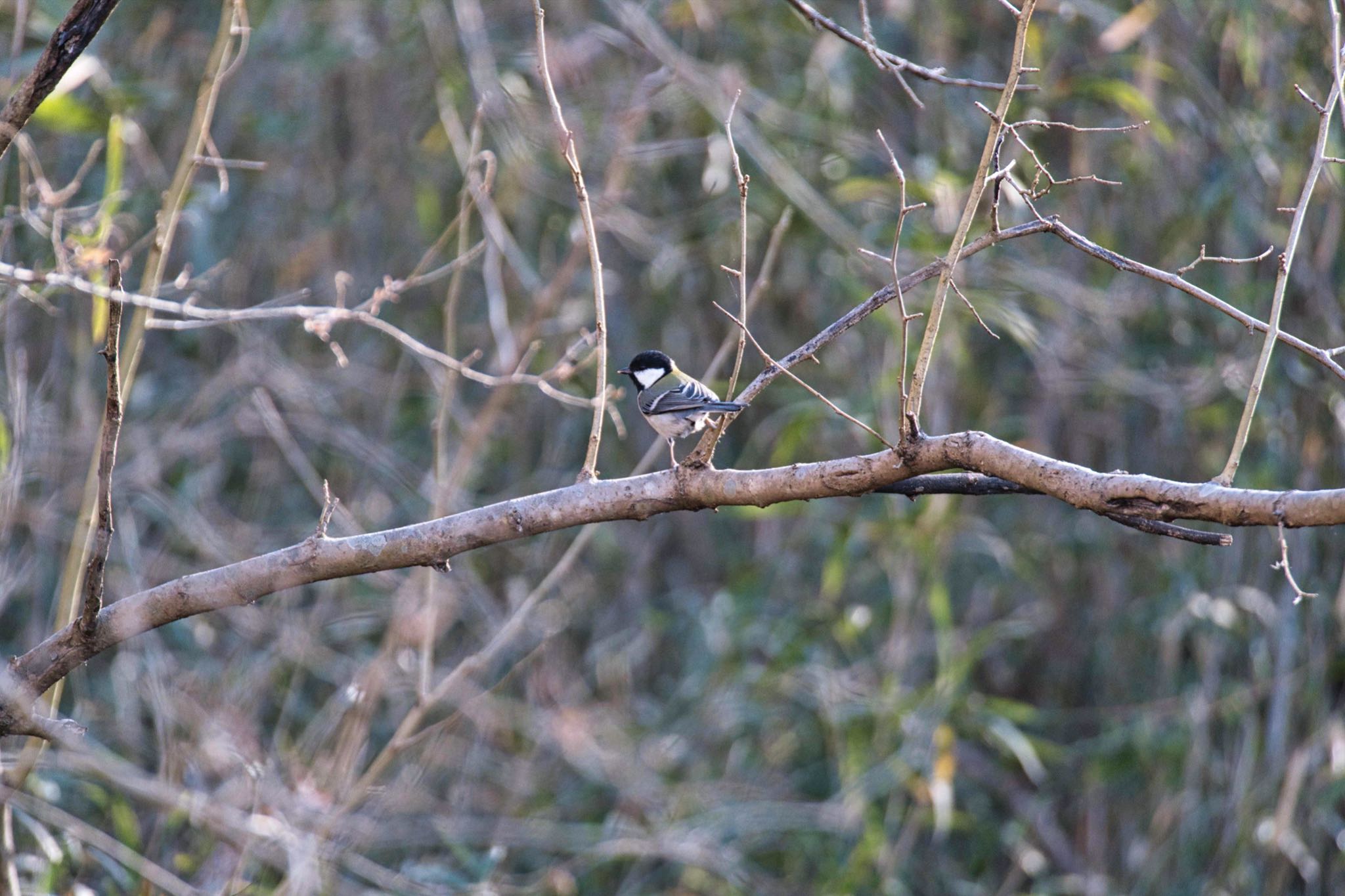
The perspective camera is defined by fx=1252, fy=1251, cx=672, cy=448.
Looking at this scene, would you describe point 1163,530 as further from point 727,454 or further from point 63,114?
point 727,454

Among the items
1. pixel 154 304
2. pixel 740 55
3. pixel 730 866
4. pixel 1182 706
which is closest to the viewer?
pixel 154 304

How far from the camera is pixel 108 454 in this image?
1876mm

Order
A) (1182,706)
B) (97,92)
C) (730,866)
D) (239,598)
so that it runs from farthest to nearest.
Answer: (1182,706) → (730,866) → (97,92) → (239,598)

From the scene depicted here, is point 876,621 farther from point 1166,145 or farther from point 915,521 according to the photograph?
point 1166,145

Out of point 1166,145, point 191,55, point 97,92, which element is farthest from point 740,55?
point 97,92

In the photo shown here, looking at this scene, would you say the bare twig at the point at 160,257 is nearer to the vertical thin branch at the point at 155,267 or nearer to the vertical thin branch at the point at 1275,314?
the vertical thin branch at the point at 155,267

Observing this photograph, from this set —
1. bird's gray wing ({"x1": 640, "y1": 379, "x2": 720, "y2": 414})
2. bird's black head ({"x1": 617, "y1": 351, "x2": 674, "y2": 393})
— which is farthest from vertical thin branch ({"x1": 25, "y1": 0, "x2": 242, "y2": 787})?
bird's black head ({"x1": 617, "y1": 351, "x2": 674, "y2": 393})

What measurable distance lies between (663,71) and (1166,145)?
229 centimetres

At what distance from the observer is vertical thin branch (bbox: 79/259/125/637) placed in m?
1.82

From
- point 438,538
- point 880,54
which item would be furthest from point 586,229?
point 880,54

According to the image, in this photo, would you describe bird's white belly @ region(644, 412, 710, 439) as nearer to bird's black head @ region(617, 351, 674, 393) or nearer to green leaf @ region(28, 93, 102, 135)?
bird's black head @ region(617, 351, 674, 393)

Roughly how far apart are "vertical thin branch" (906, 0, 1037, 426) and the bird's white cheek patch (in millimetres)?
2437

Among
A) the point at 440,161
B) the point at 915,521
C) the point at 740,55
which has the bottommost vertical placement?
the point at 915,521

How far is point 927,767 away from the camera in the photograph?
476 centimetres
